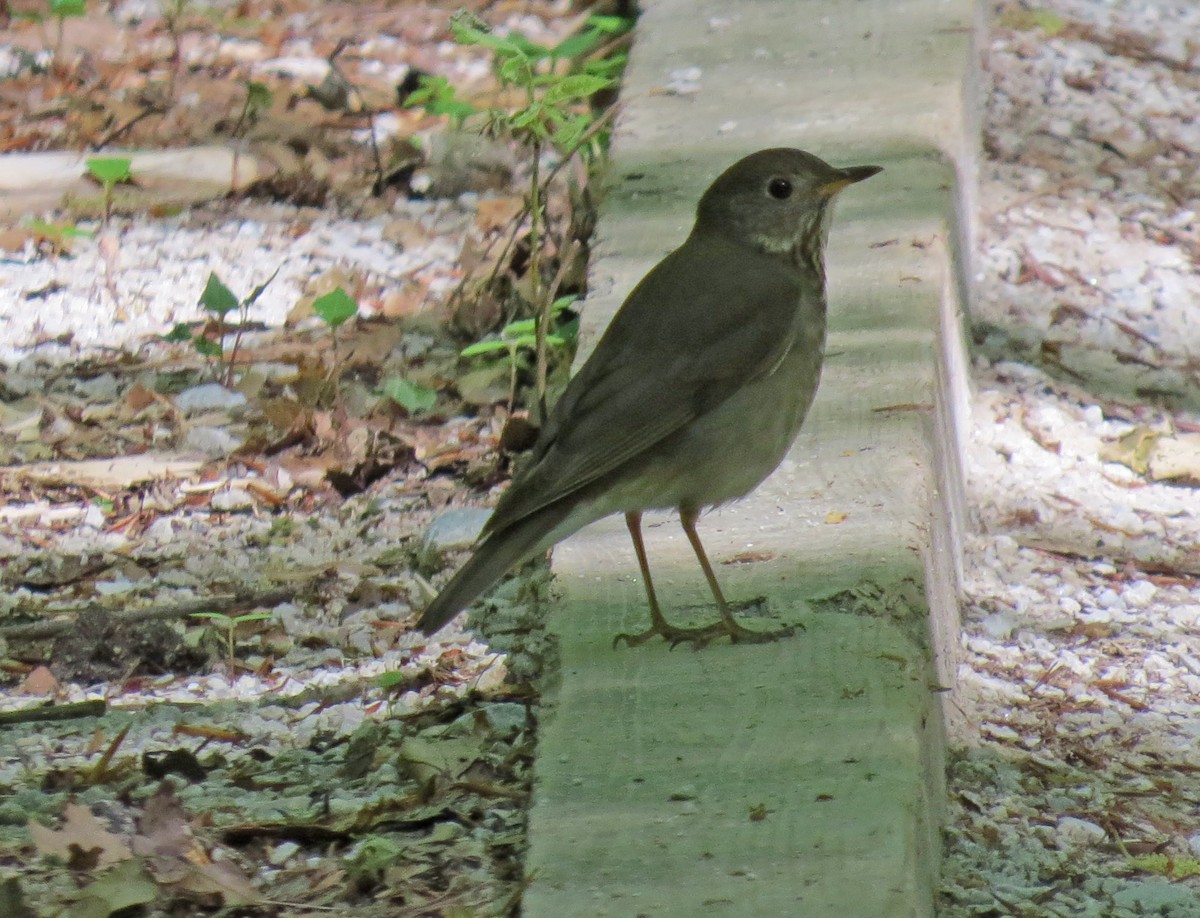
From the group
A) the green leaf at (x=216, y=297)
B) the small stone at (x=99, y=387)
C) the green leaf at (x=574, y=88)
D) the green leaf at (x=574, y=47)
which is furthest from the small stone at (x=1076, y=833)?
the green leaf at (x=574, y=47)

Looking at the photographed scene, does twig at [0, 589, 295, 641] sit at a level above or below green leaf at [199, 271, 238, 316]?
below

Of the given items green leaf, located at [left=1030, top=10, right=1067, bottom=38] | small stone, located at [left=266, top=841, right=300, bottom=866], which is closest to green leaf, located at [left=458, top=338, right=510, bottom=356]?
small stone, located at [left=266, top=841, right=300, bottom=866]

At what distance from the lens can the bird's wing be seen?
162 inches

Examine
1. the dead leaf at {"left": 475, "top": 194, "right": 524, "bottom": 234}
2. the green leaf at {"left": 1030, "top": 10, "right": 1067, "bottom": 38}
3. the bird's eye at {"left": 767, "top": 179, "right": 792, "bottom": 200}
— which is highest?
the bird's eye at {"left": 767, "top": 179, "right": 792, "bottom": 200}

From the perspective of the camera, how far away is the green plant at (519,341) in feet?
19.4

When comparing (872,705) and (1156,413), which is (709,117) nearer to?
(1156,413)

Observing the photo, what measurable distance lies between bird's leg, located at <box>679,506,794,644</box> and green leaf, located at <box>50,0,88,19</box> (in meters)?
4.96

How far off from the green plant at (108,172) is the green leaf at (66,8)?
53.3 inches

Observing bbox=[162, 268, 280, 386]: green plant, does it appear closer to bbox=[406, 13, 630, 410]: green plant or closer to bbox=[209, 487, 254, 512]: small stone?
bbox=[209, 487, 254, 512]: small stone

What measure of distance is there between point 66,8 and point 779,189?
4436 millimetres

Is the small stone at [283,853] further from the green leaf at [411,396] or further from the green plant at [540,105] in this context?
the green leaf at [411,396]

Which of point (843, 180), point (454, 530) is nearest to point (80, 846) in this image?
point (454, 530)

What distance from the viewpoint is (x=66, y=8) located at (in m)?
8.23

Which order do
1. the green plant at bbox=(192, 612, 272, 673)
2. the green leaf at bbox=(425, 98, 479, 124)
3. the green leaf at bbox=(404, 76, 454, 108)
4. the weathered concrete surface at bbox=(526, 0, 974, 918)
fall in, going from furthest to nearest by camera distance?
the green leaf at bbox=(404, 76, 454, 108) < the green leaf at bbox=(425, 98, 479, 124) < the green plant at bbox=(192, 612, 272, 673) < the weathered concrete surface at bbox=(526, 0, 974, 918)
